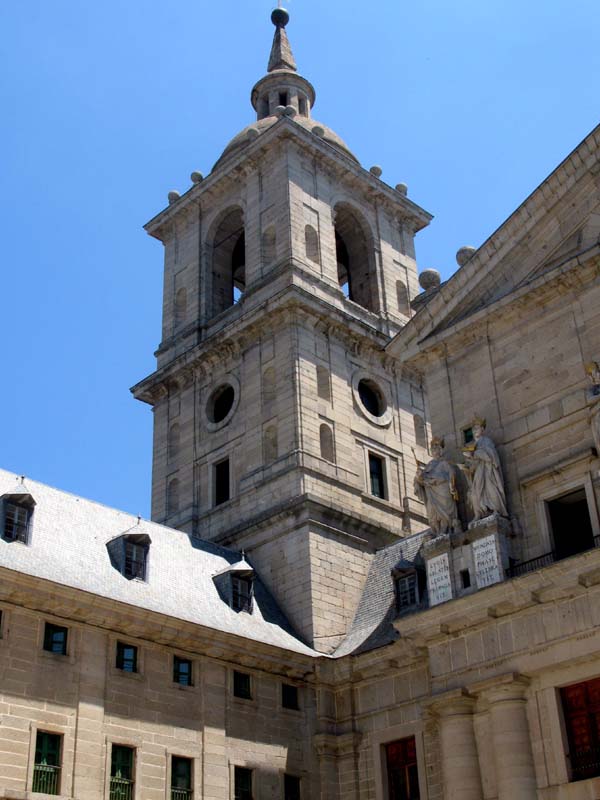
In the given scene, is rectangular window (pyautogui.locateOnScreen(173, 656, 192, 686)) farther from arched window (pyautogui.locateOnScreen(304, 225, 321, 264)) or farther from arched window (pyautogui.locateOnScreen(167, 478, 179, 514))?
arched window (pyautogui.locateOnScreen(304, 225, 321, 264))

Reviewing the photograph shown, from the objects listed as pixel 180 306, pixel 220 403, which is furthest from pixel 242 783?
pixel 180 306

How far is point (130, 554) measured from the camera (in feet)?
115

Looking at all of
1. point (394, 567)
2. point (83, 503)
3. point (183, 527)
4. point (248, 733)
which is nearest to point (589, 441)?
point (394, 567)

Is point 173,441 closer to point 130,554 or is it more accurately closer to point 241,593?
point 241,593

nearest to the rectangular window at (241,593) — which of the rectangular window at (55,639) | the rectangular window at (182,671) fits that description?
the rectangular window at (182,671)

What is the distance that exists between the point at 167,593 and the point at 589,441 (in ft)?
45.0

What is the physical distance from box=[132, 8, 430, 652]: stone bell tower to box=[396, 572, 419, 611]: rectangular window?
120 inches

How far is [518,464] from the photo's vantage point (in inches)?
1198

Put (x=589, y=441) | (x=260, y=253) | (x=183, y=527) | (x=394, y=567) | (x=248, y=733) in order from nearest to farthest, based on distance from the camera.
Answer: (x=589, y=441) < (x=248, y=733) < (x=394, y=567) < (x=183, y=527) < (x=260, y=253)

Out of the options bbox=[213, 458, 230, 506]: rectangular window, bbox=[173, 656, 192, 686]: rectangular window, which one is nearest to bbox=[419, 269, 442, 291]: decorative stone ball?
bbox=[213, 458, 230, 506]: rectangular window

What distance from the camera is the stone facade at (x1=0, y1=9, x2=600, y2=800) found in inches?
1112

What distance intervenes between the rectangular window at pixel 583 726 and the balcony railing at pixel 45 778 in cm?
1261

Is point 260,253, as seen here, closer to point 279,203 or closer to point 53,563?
point 279,203

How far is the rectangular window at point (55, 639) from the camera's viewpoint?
30031mm
